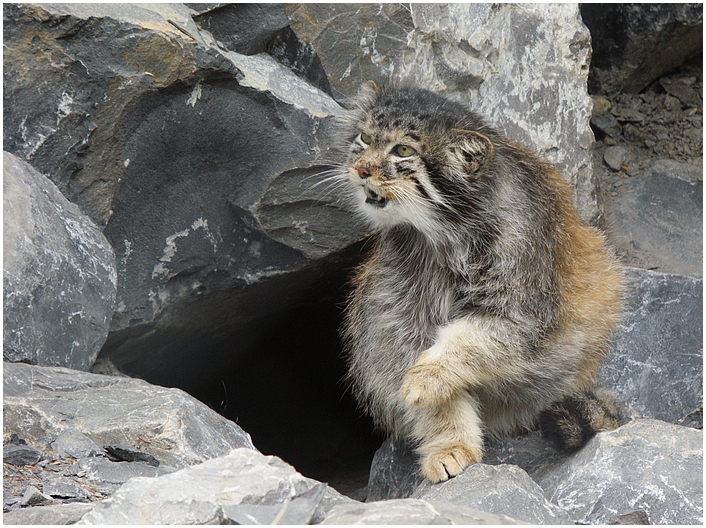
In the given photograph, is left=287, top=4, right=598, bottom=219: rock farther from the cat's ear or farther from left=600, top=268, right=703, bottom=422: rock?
the cat's ear

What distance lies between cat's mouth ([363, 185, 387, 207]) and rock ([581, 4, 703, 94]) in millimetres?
4268

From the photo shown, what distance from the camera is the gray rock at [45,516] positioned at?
2354 mm

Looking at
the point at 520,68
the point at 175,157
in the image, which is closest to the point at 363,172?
the point at 175,157

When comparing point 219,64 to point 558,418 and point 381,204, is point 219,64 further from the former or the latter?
point 558,418

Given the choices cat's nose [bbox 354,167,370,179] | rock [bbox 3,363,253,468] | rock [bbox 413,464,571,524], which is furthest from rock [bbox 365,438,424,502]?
cat's nose [bbox 354,167,370,179]

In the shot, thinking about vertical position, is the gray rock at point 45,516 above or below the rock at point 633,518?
below

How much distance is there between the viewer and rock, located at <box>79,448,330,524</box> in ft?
6.83

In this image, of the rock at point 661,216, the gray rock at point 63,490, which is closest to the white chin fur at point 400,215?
the gray rock at point 63,490

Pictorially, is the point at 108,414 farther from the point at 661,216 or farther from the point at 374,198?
the point at 661,216

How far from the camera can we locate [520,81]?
17.9ft

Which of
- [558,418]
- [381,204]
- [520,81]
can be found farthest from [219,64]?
[558,418]

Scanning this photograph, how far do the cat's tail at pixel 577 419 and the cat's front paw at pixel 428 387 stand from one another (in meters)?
0.74

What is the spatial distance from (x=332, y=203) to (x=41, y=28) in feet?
6.83

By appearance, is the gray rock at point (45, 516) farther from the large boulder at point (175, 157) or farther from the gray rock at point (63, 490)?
the large boulder at point (175, 157)
